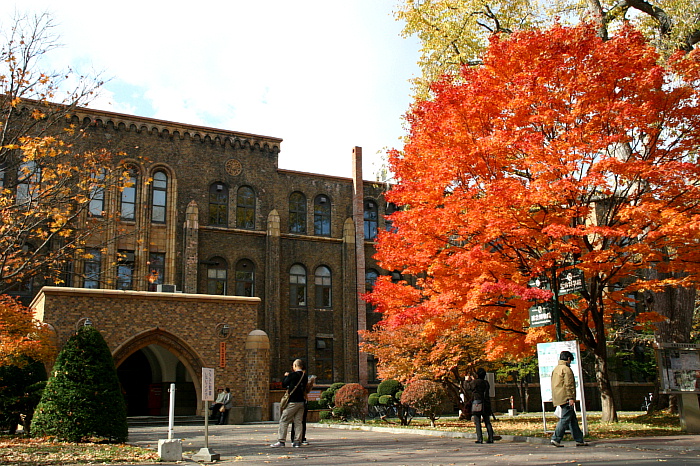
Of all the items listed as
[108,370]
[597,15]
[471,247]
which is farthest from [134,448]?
[597,15]

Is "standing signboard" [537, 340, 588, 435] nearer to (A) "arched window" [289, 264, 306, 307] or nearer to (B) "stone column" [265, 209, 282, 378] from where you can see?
(B) "stone column" [265, 209, 282, 378]

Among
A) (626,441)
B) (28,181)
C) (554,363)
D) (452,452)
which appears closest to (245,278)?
(28,181)

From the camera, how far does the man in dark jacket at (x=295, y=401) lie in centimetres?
1188

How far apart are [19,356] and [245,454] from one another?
788cm

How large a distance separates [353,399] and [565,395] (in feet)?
36.2

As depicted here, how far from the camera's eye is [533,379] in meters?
33.9

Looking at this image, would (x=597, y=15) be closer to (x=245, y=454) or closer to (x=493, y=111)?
(x=493, y=111)

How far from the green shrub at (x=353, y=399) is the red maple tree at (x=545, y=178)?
6.31 metres

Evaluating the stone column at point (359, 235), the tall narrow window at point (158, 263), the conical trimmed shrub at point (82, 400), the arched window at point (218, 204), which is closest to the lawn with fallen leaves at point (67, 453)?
the conical trimmed shrub at point (82, 400)

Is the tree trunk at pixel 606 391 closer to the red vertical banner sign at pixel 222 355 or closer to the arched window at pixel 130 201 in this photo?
the red vertical banner sign at pixel 222 355

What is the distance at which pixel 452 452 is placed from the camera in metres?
11.0

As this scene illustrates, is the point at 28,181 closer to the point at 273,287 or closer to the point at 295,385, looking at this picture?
the point at 295,385

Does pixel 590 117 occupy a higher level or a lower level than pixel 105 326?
higher

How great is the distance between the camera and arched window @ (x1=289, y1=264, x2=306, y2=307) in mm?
31672
